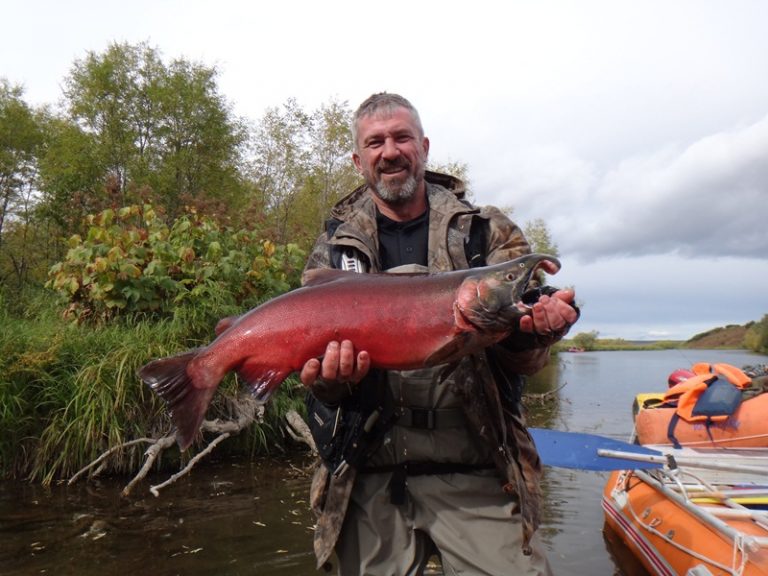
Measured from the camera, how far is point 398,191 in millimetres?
3090

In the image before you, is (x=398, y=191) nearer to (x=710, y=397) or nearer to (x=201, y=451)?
(x=710, y=397)

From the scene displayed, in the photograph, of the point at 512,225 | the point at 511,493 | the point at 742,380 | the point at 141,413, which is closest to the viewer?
the point at 511,493

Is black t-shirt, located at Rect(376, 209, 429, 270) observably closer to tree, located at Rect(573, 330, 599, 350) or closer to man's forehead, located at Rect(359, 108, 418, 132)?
man's forehead, located at Rect(359, 108, 418, 132)

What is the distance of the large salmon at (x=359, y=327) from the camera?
2439mm

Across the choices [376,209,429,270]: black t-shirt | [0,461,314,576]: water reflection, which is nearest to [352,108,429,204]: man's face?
[376,209,429,270]: black t-shirt

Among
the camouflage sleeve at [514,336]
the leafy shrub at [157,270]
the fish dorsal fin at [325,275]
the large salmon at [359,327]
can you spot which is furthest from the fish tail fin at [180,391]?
the leafy shrub at [157,270]

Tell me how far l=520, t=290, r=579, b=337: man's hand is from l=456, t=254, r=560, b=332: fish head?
0.04 metres

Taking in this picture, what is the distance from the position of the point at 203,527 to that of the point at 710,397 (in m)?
6.09

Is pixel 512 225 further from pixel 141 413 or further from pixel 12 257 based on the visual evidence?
pixel 12 257

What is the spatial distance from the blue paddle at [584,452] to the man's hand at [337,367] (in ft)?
11.6

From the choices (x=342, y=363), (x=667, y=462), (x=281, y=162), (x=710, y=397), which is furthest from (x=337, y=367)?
(x=281, y=162)

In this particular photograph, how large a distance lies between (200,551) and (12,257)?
22.8 m

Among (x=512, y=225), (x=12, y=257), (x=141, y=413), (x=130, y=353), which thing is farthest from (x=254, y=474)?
(x=12, y=257)

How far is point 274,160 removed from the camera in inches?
1110
